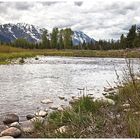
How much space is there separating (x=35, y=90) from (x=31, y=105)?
3.01 metres

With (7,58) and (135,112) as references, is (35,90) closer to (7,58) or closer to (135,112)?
(135,112)

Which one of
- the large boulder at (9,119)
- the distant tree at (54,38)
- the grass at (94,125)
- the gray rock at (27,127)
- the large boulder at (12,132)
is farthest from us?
the distant tree at (54,38)

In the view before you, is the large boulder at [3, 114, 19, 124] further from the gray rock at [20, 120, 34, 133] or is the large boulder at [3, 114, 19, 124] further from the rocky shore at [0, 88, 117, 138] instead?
the gray rock at [20, 120, 34, 133]

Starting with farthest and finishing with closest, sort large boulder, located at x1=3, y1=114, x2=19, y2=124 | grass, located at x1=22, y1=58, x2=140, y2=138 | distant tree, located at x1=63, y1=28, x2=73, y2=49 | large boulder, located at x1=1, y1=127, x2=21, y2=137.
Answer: distant tree, located at x1=63, y1=28, x2=73, y2=49
large boulder, located at x1=3, y1=114, x2=19, y2=124
large boulder, located at x1=1, y1=127, x2=21, y2=137
grass, located at x1=22, y1=58, x2=140, y2=138

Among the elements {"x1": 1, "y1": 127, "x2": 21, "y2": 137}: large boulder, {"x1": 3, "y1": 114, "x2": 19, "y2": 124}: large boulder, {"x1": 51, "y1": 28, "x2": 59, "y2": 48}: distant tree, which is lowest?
{"x1": 3, "y1": 114, "x2": 19, "y2": 124}: large boulder

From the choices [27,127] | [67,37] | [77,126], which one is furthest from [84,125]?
[67,37]

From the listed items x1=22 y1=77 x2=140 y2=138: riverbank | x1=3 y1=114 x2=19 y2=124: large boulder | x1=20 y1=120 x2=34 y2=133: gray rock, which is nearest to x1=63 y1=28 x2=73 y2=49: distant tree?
x1=3 y1=114 x2=19 y2=124: large boulder

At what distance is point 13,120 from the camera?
687 centimetres

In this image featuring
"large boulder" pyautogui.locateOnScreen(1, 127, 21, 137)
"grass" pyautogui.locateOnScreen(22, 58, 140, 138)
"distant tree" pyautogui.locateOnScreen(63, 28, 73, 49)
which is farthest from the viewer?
"distant tree" pyautogui.locateOnScreen(63, 28, 73, 49)

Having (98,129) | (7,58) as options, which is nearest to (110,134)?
(98,129)

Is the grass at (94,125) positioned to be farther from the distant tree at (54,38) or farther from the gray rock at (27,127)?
the distant tree at (54,38)

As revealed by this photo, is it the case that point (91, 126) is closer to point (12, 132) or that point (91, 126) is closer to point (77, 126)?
point (77, 126)

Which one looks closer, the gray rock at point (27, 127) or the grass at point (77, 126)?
the grass at point (77, 126)

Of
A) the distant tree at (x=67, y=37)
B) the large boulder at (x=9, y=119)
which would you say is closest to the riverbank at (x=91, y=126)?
the large boulder at (x=9, y=119)
